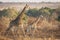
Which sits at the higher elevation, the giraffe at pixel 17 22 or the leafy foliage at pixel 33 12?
the leafy foliage at pixel 33 12

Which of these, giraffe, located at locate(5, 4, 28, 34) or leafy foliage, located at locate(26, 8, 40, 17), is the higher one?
leafy foliage, located at locate(26, 8, 40, 17)

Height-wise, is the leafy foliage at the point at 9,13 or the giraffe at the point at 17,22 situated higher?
the leafy foliage at the point at 9,13

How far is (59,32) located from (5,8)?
2.54 feet

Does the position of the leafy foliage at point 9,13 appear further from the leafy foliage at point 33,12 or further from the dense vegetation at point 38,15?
the leafy foliage at point 33,12

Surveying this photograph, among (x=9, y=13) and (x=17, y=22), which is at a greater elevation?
(x=9, y=13)

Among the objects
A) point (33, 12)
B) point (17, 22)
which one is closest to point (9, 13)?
point (17, 22)

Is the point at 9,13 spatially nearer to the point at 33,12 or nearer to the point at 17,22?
the point at 17,22

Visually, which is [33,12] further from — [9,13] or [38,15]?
[9,13]

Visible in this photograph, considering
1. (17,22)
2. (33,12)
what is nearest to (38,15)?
(33,12)

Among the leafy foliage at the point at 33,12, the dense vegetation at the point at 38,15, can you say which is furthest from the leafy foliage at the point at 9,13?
the leafy foliage at the point at 33,12

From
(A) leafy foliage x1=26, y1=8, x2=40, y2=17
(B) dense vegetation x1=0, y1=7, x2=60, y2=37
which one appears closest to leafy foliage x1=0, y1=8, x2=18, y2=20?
(B) dense vegetation x1=0, y1=7, x2=60, y2=37

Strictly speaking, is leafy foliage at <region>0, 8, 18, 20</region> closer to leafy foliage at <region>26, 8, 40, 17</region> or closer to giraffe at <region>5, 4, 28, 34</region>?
giraffe at <region>5, 4, 28, 34</region>

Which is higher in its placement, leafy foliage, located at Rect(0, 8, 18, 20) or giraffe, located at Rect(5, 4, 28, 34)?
leafy foliage, located at Rect(0, 8, 18, 20)

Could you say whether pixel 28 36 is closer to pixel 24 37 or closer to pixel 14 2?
pixel 24 37
